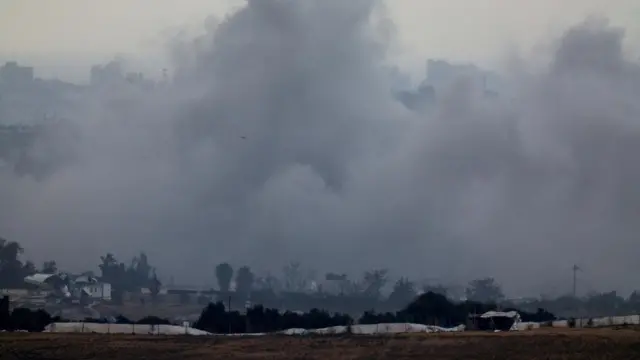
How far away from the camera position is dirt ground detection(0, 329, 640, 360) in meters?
54.0

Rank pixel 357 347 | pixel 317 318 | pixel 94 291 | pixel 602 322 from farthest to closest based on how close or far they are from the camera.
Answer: pixel 94 291 < pixel 317 318 < pixel 602 322 < pixel 357 347

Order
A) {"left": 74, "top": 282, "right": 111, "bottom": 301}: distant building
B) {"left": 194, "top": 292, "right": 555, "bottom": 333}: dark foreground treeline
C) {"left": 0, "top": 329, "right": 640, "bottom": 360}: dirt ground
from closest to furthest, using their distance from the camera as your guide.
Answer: {"left": 0, "top": 329, "right": 640, "bottom": 360}: dirt ground < {"left": 194, "top": 292, "right": 555, "bottom": 333}: dark foreground treeline < {"left": 74, "top": 282, "right": 111, "bottom": 301}: distant building

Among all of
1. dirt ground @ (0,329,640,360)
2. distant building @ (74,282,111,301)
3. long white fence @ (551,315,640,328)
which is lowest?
dirt ground @ (0,329,640,360)

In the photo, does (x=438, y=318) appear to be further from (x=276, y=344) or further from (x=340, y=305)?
(x=340, y=305)

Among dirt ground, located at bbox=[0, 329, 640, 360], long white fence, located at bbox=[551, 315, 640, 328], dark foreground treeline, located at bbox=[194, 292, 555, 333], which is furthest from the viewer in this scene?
dark foreground treeline, located at bbox=[194, 292, 555, 333]

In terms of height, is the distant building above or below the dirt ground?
above

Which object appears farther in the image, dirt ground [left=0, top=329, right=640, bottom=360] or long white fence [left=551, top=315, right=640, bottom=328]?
long white fence [left=551, top=315, right=640, bottom=328]

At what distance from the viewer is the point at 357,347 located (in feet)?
185

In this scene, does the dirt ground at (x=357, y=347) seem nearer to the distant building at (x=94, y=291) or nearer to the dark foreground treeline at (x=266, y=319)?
the dark foreground treeline at (x=266, y=319)

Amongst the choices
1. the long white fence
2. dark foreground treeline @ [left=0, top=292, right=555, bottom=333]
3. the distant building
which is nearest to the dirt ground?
the long white fence

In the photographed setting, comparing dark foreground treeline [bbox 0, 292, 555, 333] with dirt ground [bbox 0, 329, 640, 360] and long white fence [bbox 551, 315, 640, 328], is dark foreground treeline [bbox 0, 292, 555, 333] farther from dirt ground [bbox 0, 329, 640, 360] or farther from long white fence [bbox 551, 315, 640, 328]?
dirt ground [bbox 0, 329, 640, 360]

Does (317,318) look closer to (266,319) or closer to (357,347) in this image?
(266,319)

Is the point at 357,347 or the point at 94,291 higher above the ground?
the point at 94,291

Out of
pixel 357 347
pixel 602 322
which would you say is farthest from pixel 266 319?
pixel 602 322
